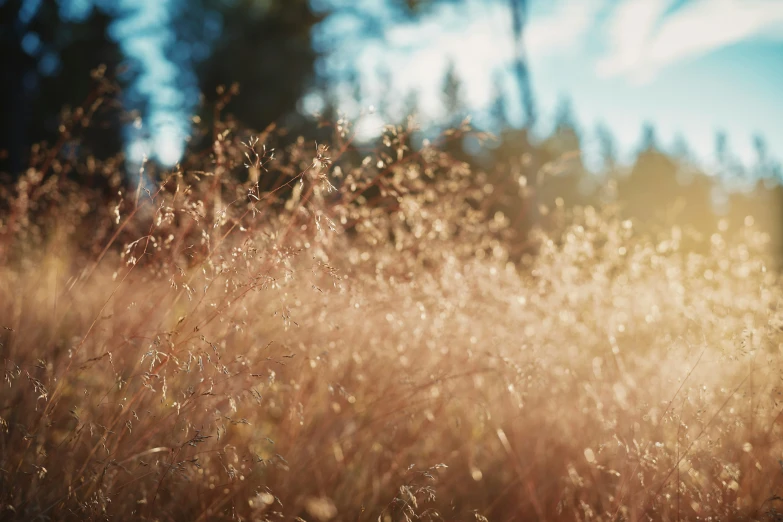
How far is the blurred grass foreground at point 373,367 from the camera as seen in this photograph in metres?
1.42

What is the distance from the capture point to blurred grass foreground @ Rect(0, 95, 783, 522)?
56.1 inches

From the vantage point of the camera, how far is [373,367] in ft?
7.43

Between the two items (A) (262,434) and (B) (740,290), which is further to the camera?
(B) (740,290)

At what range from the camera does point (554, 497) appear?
6.27ft

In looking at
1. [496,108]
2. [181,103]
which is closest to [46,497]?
[181,103]

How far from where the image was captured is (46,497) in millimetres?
1289

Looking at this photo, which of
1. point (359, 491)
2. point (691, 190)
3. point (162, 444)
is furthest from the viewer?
point (691, 190)

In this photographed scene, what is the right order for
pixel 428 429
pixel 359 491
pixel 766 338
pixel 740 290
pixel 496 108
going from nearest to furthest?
pixel 766 338 < pixel 359 491 < pixel 428 429 < pixel 740 290 < pixel 496 108

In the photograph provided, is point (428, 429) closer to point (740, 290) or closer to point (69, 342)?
point (69, 342)

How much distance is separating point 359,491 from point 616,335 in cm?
157

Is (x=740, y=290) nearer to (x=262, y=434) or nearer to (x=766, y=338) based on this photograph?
(x=766, y=338)

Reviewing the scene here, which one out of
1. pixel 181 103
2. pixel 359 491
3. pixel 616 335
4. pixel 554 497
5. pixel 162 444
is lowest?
pixel 554 497

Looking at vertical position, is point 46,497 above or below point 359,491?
above

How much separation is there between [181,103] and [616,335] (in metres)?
12.1
